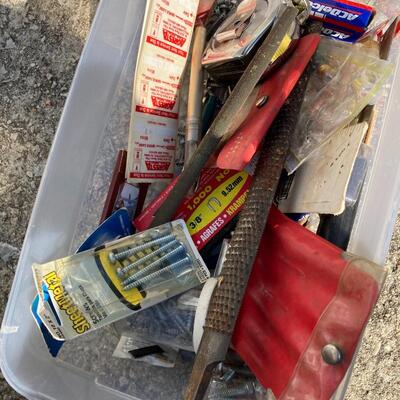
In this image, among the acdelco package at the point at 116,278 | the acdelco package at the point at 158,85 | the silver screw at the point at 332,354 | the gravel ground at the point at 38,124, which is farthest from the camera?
the gravel ground at the point at 38,124

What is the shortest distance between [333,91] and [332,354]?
0.34 meters

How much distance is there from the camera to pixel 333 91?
27.2 inches

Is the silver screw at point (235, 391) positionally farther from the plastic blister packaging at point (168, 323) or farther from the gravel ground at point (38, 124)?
the gravel ground at point (38, 124)

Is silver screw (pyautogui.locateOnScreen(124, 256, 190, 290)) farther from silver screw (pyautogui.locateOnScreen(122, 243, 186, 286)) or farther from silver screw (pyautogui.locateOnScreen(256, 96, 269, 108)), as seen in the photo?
silver screw (pyautogui.locateOnScreen(256, 96, 269, 108))

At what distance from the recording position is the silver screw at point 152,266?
0.64 metres

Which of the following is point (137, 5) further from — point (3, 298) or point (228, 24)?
point (3, 298)

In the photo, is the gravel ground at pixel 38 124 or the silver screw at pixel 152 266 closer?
the silver screw at pixel 152 266

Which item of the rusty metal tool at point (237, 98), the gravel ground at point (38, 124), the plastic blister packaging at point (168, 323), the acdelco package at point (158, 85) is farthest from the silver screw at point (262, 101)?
the gravel ground at point (38, 124)

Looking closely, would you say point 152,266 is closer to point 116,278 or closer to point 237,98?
point 116,278

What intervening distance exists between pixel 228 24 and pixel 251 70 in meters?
0.13

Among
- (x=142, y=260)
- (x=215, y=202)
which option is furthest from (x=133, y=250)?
(x=215, y=202)

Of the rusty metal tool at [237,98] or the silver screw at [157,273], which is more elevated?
the rusty metal tool at [237,98]

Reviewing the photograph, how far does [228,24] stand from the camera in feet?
2.37

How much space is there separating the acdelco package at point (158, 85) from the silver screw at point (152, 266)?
0.39ft
